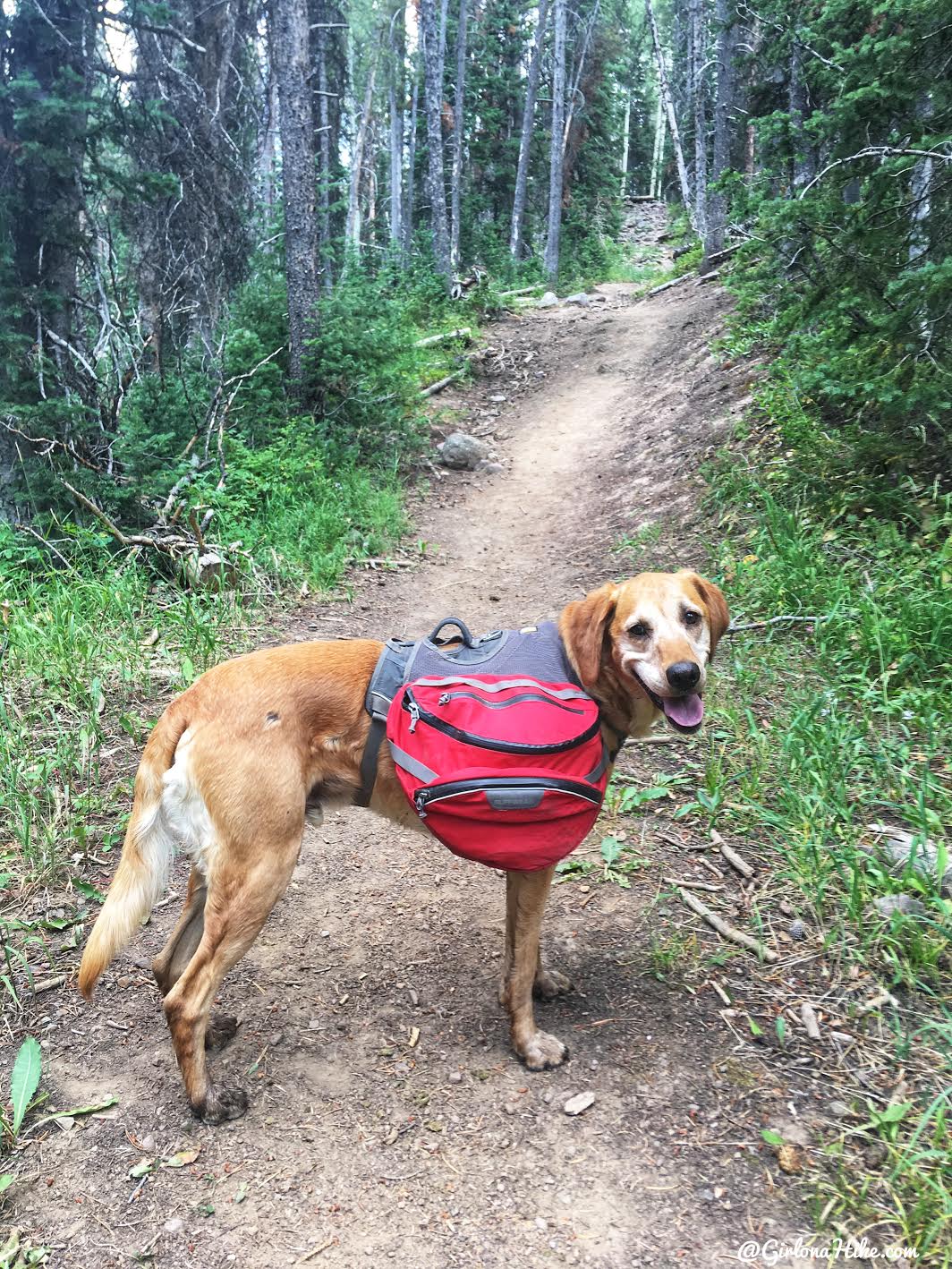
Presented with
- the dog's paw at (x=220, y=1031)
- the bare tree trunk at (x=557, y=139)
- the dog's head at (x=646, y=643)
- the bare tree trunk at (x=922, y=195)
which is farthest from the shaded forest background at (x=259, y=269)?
the bare tree trunk at (x=557, y=139)

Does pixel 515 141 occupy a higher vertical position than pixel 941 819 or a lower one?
higher

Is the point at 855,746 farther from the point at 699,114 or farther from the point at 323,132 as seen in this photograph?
the point at 699,114

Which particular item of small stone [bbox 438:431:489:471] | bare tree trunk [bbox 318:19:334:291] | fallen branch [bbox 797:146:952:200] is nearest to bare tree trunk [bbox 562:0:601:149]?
bare tree trunk [bbox 318:19:334:291]

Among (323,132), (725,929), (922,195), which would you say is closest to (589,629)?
(725,929)

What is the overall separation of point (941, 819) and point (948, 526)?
8.00 ft

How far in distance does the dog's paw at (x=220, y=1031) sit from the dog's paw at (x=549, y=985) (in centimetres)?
123

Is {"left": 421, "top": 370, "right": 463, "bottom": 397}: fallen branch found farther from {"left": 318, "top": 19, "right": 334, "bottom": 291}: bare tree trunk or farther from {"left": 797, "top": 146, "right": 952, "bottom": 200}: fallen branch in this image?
{"left": 797, "top": 146, "right": 952, "bottom": 200}: fallen branch

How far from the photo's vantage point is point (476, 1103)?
2.79m

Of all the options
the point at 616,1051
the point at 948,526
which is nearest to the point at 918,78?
the point at 948,526

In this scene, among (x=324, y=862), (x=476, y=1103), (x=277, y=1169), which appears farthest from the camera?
(x=324, y=862)

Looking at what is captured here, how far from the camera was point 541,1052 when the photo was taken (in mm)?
2916

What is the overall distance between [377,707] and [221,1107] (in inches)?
59.6

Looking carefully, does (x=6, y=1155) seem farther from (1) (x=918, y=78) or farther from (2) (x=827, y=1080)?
(1) (x=918, y=78)

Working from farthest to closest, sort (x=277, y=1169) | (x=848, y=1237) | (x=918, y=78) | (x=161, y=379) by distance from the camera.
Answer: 1. (x=161, y=379)
2. (x=918, y=78)
3. (x=277, y=1169)
4. (x=848, y=1237)
